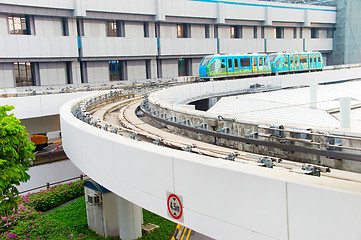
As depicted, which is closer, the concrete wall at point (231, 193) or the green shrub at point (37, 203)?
the concrete wall at point (231, 193)

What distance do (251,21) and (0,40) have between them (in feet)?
103

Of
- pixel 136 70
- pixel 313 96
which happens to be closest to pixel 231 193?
pixel 313 96

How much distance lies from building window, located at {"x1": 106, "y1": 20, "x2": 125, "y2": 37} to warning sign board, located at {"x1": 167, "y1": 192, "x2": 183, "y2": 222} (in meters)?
37.3

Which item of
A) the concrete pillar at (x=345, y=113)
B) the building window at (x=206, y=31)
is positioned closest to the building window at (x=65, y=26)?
the building window at (x=206, y=31)

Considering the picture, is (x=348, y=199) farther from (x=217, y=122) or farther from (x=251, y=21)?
(x=251, y=21)

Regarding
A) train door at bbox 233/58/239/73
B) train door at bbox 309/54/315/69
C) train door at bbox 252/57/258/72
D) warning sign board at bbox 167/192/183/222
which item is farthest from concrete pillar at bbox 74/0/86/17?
warning sign board at bbox 167/192/183/222

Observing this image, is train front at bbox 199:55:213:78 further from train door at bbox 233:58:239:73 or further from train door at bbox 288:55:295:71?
train door at bbox 288:55:295:71

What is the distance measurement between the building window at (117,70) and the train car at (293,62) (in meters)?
15.4

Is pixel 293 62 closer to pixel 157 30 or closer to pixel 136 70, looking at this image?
pixel 157 30

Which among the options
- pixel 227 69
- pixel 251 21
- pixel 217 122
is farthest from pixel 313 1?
pixel 217 122

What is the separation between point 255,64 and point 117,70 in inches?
553

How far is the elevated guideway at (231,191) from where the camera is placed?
4.87 m

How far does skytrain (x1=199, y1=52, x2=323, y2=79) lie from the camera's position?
38.0m

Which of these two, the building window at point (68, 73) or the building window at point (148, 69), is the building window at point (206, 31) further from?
the building window at point (68, 73)
